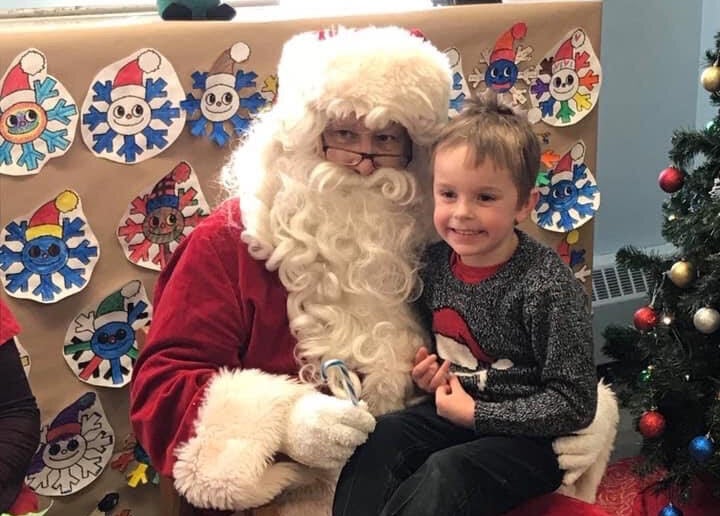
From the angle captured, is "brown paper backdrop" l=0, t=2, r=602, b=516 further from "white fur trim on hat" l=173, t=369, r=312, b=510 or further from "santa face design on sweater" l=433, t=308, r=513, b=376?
"santa face design on sweater" l=433, t=308, r=513, b=376

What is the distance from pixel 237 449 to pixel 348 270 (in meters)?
0.41

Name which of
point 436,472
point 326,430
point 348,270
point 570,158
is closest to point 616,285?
point 570,158

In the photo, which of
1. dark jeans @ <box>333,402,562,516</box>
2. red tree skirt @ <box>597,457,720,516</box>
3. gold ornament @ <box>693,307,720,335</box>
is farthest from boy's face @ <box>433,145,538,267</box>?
red tree skirt @ <box>597,457,720,516</box>

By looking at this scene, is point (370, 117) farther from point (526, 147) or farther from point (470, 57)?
point (470, 57)

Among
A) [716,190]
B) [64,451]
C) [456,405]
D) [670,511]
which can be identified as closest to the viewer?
[456,405]

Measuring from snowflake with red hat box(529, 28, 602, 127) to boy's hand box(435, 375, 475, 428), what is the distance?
3.79 ft

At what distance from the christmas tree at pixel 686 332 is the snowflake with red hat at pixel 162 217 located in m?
1.25

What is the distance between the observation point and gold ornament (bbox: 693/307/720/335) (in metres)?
2.05

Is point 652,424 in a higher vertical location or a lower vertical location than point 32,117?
lower

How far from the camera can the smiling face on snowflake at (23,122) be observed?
5.92 ft

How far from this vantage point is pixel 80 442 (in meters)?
2.03

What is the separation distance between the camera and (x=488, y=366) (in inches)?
62.6

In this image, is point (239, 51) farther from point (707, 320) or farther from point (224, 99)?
point (707, 320)

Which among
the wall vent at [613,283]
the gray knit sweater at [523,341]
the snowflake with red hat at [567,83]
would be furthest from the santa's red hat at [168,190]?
the wall vent at [613,283]
